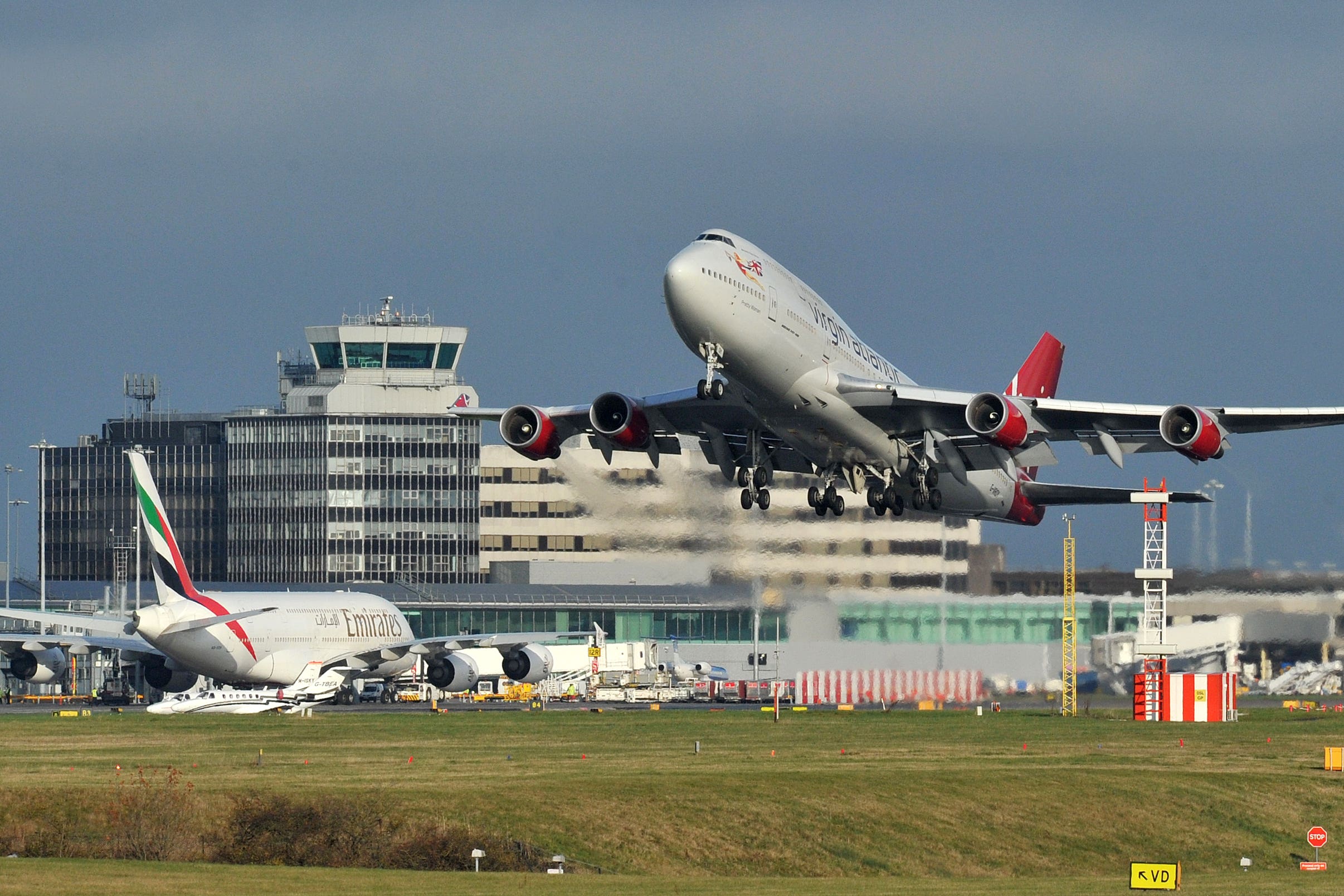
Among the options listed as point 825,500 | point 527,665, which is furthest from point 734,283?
point 527,665

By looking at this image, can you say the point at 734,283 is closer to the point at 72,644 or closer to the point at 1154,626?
the point at 1154,626

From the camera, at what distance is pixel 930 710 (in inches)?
3393

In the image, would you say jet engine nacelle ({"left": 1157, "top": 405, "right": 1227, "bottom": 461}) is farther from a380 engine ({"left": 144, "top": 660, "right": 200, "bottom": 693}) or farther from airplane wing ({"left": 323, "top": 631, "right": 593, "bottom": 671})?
a380 engine ({"left": 144, "top": 660, "right": 200, "bottom": 693})

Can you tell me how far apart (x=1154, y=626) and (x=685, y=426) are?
3093 cm

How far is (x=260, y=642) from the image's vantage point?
91.6m

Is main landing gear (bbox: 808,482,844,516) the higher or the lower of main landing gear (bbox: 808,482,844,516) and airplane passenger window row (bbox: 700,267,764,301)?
the lower

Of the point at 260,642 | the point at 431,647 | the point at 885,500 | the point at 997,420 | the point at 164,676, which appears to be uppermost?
the point at 997,420

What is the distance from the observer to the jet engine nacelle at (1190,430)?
172 feet

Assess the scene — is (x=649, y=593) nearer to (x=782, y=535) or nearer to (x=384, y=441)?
(x=782, y=535)

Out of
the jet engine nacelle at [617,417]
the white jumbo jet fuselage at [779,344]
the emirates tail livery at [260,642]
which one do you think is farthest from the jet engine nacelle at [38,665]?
the white jumbo jet fuselage at [779,344]

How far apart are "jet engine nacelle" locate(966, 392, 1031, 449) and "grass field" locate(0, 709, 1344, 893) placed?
10063 millimetres

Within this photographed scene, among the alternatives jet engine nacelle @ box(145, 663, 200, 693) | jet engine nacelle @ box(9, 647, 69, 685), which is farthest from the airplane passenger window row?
jet engine nacelle @ box(9, 647, 69, 685)

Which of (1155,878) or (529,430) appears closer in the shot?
(1155,878)

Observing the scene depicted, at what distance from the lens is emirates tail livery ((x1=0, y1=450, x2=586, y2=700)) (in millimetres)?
89000
